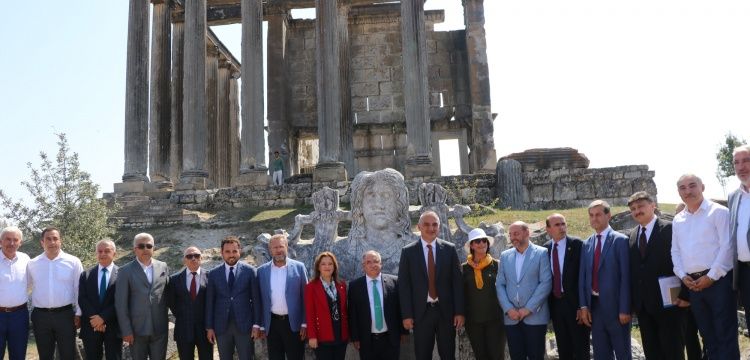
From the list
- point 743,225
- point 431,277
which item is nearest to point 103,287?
point 431,277

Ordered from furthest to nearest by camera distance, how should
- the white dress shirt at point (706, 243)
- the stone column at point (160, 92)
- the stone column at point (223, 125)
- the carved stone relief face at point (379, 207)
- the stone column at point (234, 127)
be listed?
the stone column at point (234, 127)
the stone column at point (223, 125)
the stone column at point (160, 92)
the carved stone relief face at point (379, 207)
the white dress shirt at point (706, 243)

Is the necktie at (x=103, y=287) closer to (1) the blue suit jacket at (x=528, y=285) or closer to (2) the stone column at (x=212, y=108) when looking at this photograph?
(1) the blue suit jacket at (x=528, y=285)

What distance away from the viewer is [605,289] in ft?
23.2

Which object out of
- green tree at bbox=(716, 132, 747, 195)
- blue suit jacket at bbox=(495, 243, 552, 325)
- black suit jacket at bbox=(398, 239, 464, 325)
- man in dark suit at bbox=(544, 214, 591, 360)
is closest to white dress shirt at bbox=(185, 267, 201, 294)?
black suit jacket at bbox=(398, 239, 464, 325)

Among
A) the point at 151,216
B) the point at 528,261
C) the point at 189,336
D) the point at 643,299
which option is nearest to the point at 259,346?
the point at 189,336

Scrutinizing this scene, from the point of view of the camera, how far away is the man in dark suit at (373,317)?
7598 mm

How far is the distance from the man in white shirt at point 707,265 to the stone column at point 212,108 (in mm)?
24257

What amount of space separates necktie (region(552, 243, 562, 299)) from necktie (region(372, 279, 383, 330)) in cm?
198

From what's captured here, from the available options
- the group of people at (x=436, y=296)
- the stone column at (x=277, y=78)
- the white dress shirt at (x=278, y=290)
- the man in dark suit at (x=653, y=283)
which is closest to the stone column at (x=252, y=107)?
the stone column at (x=277, y=78)

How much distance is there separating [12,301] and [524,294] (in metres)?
6.07

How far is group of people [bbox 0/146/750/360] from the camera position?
663 cm

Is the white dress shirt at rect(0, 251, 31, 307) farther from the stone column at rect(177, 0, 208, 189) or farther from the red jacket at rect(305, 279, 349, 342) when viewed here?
the stone column at rect(177, 0, 208, 189)

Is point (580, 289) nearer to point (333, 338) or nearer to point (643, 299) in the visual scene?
point (643, 299)

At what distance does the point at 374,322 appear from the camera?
7.61 meters
